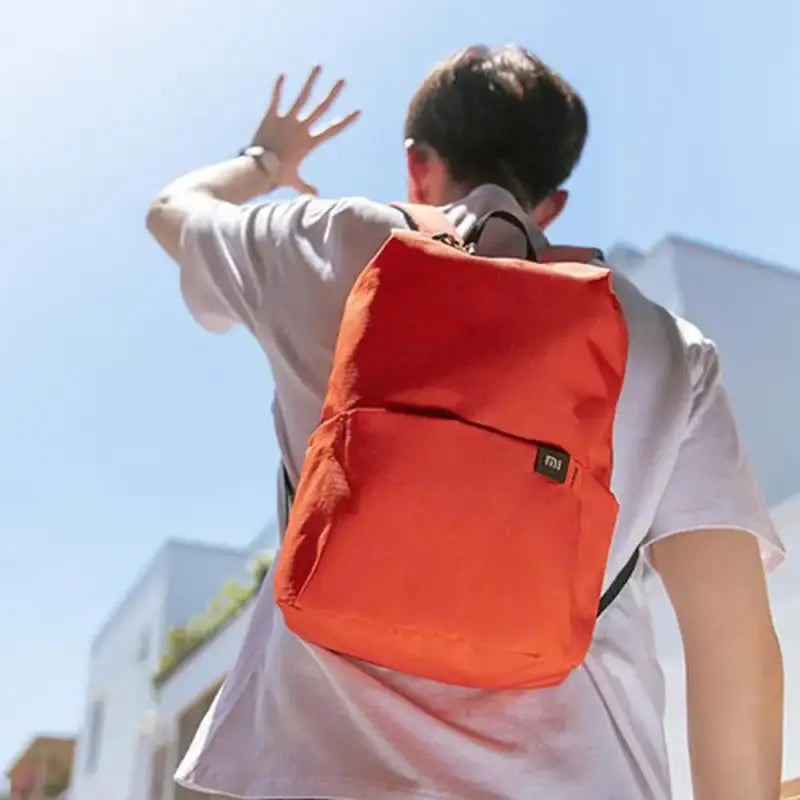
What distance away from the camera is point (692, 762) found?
71cm

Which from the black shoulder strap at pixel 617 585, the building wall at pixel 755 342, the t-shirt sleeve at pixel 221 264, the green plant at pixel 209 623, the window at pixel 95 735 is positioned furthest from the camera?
the window at pixel 95 735

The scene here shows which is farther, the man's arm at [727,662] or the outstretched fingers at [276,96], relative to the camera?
the outstretched fingers at [276,96]

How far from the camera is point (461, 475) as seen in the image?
58 cm

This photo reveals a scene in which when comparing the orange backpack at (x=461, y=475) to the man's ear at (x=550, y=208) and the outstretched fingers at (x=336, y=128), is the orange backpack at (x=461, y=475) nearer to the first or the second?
the man's ear at (x=550, y=208)

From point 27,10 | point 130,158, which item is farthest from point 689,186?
point 27,10

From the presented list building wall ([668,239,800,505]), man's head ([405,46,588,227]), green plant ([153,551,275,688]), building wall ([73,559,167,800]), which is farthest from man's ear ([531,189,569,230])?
building wall ([73,559,167,800])

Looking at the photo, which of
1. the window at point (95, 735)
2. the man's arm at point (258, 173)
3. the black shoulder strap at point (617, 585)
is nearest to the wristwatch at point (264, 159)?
the man's arm at point (258, 173)

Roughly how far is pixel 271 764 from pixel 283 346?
289 millimetres

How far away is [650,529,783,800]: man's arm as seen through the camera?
0.70m

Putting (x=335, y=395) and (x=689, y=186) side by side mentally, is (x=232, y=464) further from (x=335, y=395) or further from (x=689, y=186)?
(x=335, y=395)

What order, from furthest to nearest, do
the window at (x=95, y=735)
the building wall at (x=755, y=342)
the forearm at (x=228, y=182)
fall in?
1. the window at (x=95, y=735)
2. the building wall at (x=755, y=342)
3. the forearm at (x=228, y=182)

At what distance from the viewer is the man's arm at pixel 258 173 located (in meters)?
0.88

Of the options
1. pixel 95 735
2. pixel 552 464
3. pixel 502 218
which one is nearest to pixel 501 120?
pixel 502 218

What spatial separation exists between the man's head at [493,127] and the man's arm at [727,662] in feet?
1.06
